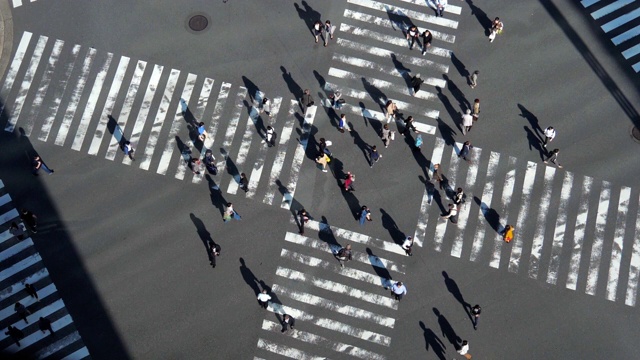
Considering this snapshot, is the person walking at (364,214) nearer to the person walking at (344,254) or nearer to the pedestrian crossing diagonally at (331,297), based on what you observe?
the pedestrian crossing diagonally at (331,297)

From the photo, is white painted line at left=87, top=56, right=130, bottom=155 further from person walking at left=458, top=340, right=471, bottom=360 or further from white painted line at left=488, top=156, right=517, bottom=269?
white painted line at left=488, top=156, right=517, bottom=269

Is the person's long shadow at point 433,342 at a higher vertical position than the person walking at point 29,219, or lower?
lower

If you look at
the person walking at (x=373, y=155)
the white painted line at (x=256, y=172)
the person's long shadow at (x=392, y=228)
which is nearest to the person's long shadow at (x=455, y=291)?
the person's long shadow at (x=392, y=228)

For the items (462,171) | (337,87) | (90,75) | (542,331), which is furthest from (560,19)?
(90,75)

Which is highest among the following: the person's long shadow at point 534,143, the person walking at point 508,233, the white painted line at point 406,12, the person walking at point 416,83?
the white painted line at point 406,12

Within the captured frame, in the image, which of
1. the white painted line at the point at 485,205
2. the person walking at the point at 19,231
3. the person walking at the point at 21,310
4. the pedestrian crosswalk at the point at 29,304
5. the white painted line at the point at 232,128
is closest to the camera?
the person walking at the point at 21,310

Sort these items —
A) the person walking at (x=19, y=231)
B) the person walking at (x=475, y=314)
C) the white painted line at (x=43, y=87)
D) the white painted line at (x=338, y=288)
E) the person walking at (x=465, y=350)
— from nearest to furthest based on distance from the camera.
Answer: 1. the person walking at (x=465, y=350)
2. the person walking at (x=475, y=314)
3. the white painted line at (x=338, y=288)
4. the person walking at (x=19, y=231)
5. the white painted line at (x=43, y=87)

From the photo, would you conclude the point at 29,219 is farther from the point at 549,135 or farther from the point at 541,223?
the point at 549,135

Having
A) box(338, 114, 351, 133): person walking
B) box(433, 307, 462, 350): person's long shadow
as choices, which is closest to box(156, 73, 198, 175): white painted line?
box(338, 114, 351, 133): person walking
